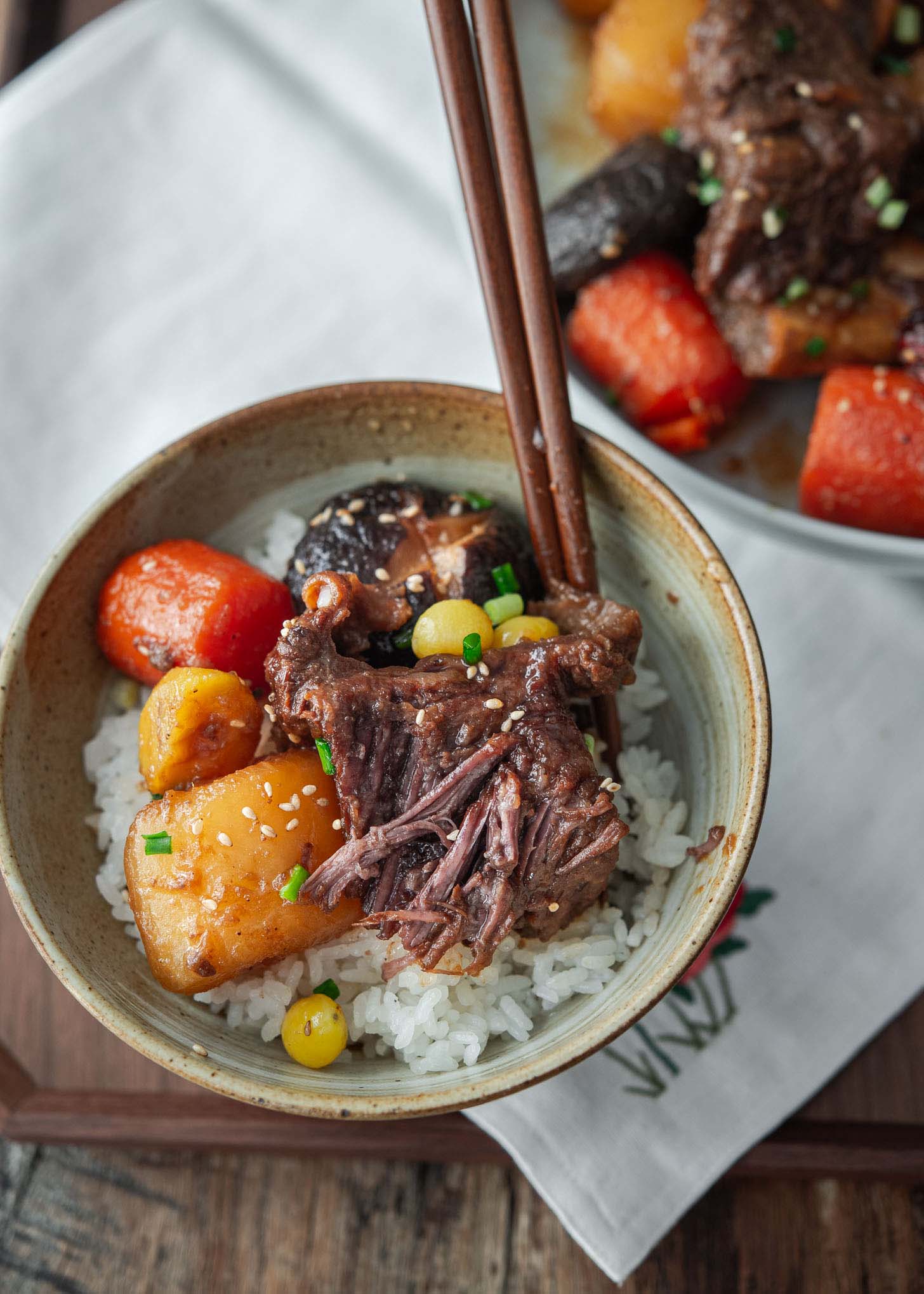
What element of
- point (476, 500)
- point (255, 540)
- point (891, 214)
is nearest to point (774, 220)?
point (891, 214)

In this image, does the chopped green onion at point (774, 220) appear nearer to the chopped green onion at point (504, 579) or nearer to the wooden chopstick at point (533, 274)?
the wooden chopstick at point (533, 274)

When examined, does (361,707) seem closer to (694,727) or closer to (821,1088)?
(694,727)

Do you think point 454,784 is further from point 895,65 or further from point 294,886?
point 895,65

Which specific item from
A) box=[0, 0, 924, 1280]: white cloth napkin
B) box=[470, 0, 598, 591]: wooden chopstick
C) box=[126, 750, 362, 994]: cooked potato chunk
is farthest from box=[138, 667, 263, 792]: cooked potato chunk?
box=[0, 0, 924, 1280]: white cloth napkin

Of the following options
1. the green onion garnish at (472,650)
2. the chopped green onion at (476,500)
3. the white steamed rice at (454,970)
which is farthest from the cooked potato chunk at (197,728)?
the chopped green onion at (476,500)

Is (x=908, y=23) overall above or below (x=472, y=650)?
above

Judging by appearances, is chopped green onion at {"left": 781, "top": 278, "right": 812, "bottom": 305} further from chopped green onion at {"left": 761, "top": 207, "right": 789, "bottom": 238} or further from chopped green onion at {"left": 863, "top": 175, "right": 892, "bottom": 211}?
chopped green onion at {"left": 863, "top": 175, "right": 892, "bottom": 211}
